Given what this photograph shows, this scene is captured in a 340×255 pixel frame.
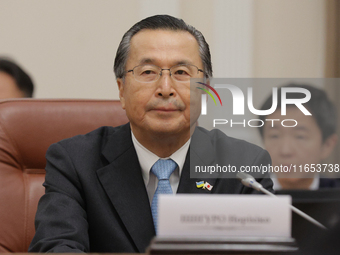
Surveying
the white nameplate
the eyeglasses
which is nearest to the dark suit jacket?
the eyeglasses

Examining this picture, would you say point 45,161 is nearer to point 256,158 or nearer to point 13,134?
point 13,134

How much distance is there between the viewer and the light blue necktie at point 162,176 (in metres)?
1.39

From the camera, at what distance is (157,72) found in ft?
4.75

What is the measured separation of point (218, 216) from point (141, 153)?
0.89 metres

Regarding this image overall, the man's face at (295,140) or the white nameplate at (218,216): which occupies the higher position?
the white nameplate at (218,216)

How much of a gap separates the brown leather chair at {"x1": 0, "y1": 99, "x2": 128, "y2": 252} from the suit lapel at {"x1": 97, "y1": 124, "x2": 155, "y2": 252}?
190 mm

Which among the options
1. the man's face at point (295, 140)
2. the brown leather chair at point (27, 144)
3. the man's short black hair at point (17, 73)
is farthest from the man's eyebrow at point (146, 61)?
the man's short black hair at point (17, 73)

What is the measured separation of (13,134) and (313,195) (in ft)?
3.91

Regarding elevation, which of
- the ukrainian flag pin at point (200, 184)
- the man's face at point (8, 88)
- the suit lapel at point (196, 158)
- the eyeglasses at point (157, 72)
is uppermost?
the eyeglasses at point (157, 72)

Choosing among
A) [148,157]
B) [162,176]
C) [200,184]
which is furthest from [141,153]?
[200,184]

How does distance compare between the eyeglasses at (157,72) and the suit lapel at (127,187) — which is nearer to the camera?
the suit lapel at (127,187)

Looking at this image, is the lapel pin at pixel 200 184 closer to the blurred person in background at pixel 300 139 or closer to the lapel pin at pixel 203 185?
the lapel pin at pixel 203 185

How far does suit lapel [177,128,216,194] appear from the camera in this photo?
143 cm

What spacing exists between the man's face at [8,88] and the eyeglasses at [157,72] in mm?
1451
